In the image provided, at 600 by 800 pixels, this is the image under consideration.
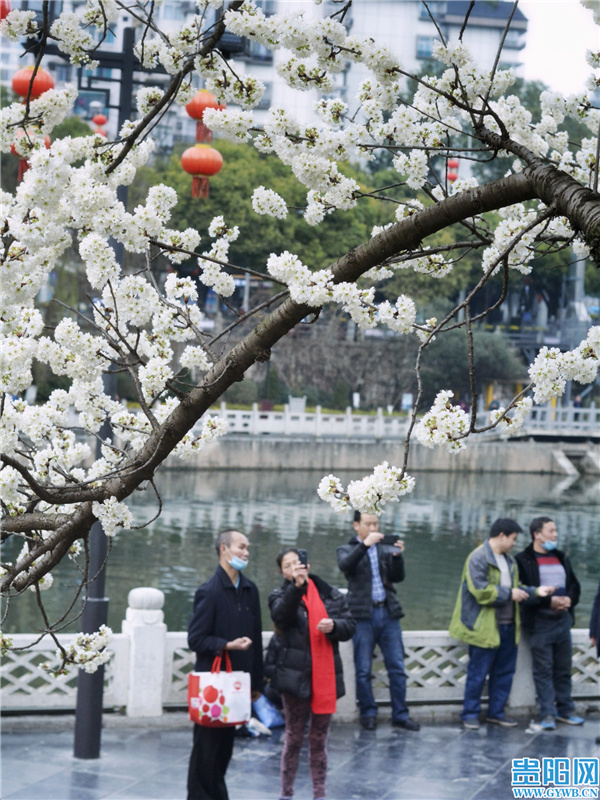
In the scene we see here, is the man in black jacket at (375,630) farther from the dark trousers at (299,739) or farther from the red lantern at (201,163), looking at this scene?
the red lantern at (201,163)

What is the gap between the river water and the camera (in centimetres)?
1616

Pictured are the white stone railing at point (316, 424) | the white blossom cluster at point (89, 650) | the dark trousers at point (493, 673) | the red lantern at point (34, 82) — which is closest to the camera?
the white blossom cluster at point (89, 650)

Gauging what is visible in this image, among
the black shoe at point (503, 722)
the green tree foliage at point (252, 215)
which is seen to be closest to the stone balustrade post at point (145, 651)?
the black shoe at point (503, 722)

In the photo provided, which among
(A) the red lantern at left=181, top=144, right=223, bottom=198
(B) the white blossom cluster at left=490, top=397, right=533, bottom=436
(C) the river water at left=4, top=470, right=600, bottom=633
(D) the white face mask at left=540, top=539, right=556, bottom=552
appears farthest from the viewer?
(C) the river water at left=4, top=470, right=600, bottom=633

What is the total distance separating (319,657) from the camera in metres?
5.65

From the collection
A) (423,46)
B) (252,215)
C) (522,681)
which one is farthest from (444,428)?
(423,46)

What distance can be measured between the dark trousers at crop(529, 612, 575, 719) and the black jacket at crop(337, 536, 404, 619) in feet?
3.10

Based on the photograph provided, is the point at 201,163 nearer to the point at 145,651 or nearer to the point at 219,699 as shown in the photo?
the point at 145,651

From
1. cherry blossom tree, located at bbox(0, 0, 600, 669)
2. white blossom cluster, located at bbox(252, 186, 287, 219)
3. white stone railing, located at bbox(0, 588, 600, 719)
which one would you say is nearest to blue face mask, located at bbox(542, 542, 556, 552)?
white stone railing, located at bbox(0, 588, 600, 719)

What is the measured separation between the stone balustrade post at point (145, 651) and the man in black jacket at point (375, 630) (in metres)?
1.19

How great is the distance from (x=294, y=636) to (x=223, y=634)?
36cm

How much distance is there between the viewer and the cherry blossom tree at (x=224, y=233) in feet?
8.68

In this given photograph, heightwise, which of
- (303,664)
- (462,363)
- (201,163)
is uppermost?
(462,363)

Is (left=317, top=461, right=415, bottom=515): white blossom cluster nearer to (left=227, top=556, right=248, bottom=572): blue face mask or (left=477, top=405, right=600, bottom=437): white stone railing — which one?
(left=227, top=556, right=248, bottom=572): blue face mask
